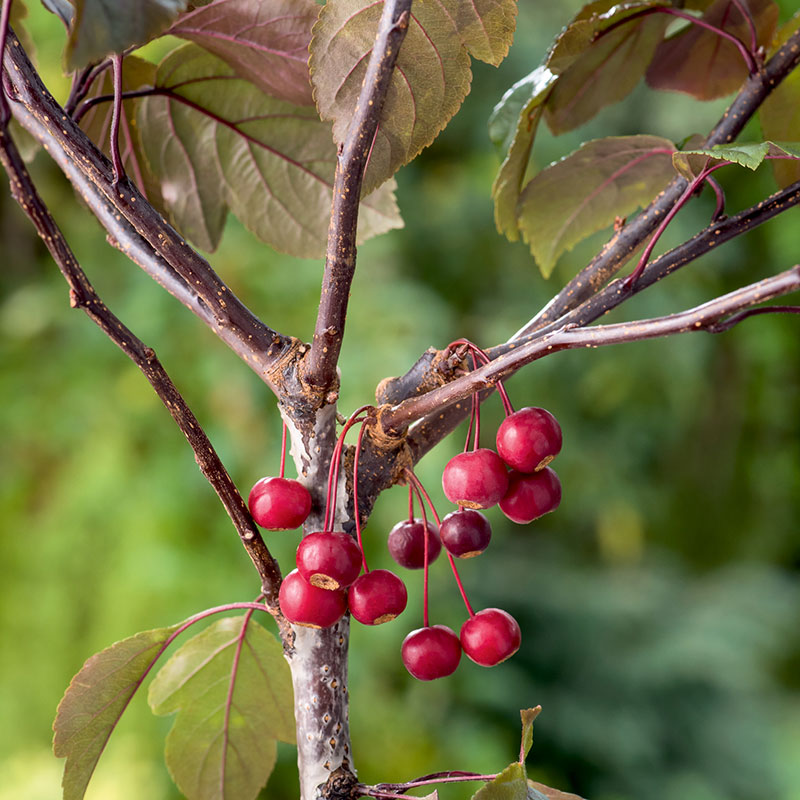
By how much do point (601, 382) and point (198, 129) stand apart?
1.97 metres

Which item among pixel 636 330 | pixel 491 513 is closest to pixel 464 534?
pixel 636 330

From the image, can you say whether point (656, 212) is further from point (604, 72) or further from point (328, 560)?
point (328, 560)

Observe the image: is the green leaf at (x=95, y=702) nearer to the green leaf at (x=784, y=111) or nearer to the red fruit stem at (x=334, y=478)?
the red fruit stem at (x=334, y=478)

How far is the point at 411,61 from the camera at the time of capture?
1.03ft

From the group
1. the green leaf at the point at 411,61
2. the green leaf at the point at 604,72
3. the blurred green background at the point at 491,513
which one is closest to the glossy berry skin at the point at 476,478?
the green leaf at the point at 411,61

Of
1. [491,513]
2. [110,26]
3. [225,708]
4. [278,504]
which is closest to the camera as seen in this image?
[110,26]

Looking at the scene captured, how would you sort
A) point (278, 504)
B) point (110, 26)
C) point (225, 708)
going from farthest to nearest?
point (225, 708)
point (278, 504)
point (110, 26)

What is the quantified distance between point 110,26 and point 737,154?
0.72 feet

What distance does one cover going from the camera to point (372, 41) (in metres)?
0.31

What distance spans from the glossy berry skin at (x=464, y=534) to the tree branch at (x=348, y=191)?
0.09 m

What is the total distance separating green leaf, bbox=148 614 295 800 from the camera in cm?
45

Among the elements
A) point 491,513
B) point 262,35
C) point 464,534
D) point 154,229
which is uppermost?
point 491,513

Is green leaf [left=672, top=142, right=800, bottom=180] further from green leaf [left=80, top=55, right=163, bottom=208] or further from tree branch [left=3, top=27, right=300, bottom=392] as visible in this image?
green leaf [left=80, top=55, right=163, bottom=208]

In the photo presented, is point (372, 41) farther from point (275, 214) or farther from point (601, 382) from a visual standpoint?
point (601, 382)
